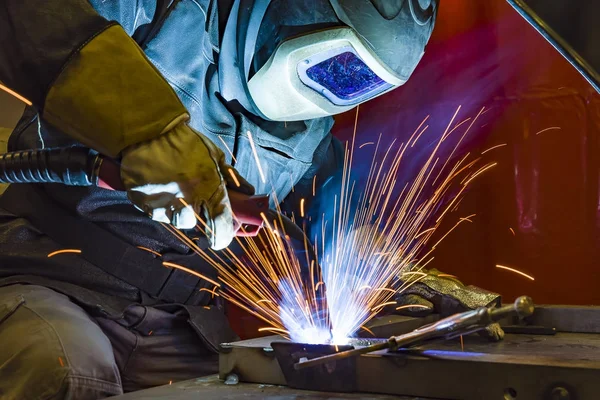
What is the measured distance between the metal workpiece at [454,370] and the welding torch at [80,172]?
32 cm

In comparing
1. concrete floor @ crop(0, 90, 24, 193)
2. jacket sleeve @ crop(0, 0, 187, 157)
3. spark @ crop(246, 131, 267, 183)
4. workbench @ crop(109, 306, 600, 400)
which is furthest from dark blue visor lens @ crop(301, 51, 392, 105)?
concrete floor @ crop(0, 90, 24, 193)

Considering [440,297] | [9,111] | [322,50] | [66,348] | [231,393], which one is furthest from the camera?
[9,111]

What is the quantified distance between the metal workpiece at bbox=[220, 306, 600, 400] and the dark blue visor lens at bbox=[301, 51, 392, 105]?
0.93 metres

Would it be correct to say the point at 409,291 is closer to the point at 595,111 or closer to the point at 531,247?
the point at 531,247

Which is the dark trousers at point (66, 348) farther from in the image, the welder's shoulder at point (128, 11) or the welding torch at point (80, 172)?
the welder's shoulder at point (128, 11)

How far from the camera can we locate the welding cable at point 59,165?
4.66 feet

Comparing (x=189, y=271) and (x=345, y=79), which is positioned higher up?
(x=345, y=79)

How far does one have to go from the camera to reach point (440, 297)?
200 cm

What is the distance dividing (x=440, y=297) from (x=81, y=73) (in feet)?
4.30

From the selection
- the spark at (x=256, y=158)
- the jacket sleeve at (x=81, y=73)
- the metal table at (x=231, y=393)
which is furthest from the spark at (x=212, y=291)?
the jacket sleeve at (x=81, y=73)

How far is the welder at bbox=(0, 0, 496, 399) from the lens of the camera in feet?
4.47

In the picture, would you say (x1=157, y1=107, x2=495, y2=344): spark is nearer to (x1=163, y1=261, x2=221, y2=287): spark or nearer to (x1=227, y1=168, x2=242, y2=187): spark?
(x1=163, y1=261, x2=221, y2=287): spark

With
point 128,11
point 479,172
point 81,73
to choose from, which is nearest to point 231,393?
point 81,73

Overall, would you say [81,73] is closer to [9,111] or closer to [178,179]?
[178,179]
